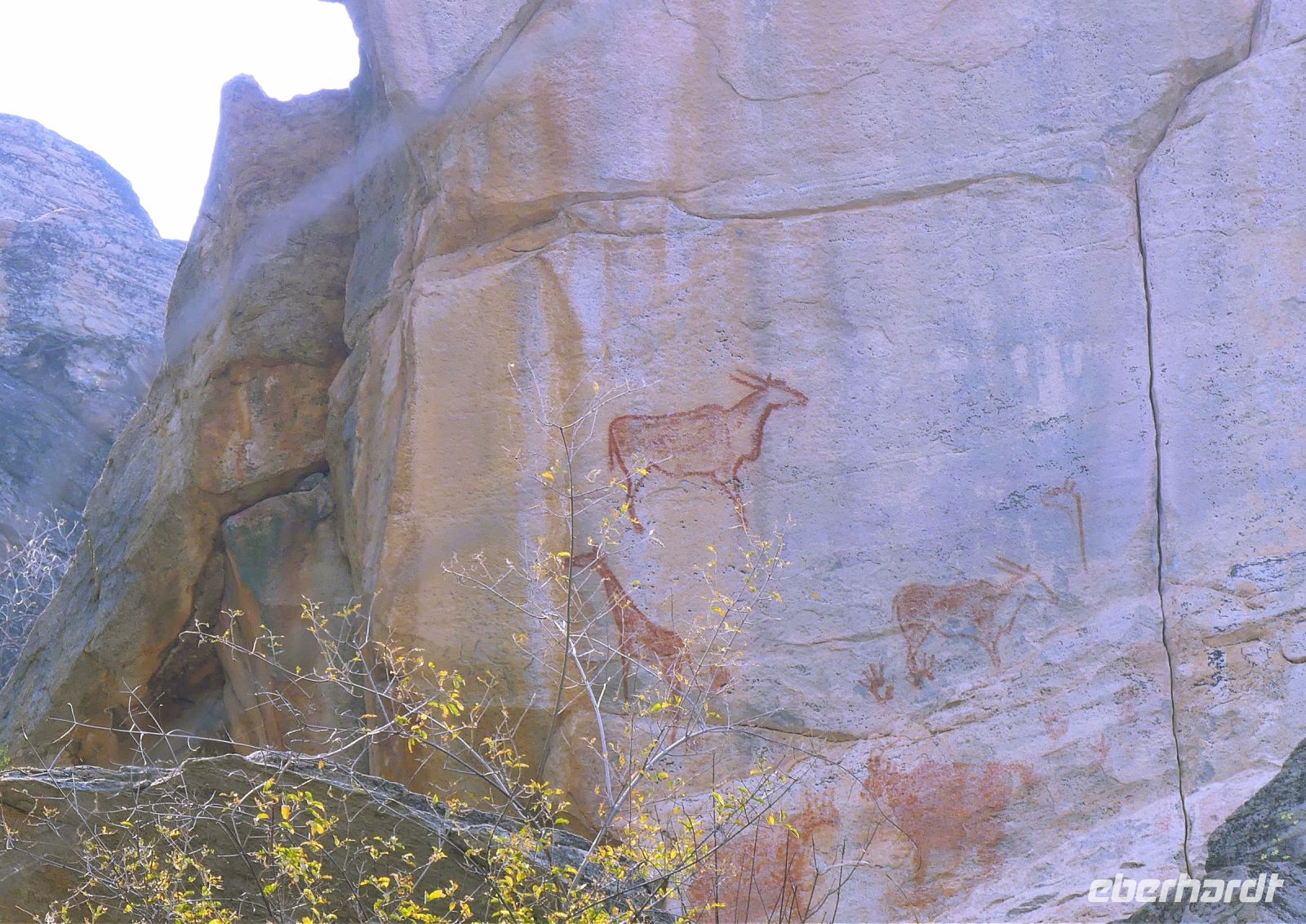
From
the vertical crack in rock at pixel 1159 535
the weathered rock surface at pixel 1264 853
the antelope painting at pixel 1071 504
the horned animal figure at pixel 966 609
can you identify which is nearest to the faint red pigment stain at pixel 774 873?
the horned animal figure at pixel 966 609

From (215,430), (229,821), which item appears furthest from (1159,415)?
(215,430)

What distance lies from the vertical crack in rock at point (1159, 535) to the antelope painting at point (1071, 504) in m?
0.25

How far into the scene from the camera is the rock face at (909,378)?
4203 millimetres

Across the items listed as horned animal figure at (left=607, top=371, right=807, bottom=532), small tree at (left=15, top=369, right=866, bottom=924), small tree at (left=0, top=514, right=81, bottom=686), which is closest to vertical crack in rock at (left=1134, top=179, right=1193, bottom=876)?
small tree at (left=15, top=369, right=866, bottom=924)

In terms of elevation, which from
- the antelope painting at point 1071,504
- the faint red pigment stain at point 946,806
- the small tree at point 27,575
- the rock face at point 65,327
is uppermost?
the rock face at point 65,327

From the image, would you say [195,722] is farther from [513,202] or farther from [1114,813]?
[1114,813]

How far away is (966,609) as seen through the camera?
14.1 ft

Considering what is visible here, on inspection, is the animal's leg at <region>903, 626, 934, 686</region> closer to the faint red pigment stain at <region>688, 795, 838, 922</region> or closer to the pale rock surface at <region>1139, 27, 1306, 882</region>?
the faint red pigment stain at <region>688, 795, 838, 922</region>

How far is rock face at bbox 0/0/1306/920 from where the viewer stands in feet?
13.8

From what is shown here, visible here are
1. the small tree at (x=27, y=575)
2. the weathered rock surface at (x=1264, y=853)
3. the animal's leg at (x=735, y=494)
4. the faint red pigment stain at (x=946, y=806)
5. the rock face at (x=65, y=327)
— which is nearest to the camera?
the weathered rock surface at (x=1264, y=853)

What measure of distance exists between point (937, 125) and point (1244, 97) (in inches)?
42.3

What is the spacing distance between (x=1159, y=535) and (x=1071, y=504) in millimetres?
309

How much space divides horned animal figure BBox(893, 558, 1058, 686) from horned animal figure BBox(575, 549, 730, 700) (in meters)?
0.64

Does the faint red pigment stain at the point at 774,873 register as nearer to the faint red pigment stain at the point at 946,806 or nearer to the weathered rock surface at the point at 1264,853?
the faint red pigment stain at the point at 946,806
